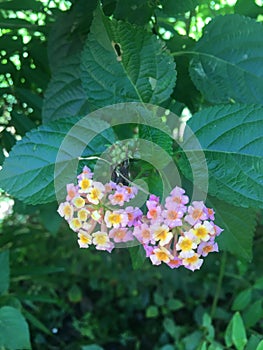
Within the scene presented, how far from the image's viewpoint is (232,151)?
578 millimetres

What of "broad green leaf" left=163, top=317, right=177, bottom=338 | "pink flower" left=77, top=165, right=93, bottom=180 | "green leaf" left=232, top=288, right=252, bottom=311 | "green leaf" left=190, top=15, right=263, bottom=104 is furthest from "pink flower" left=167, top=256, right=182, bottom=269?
"broad green leaf" left=163, top=317, right=177, bottom=338

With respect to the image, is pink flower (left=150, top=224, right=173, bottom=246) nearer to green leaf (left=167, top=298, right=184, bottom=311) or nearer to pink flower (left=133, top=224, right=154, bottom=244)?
pink flower (left=133, top=224, right=154, bottom=244)

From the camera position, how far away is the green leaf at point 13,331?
841mm

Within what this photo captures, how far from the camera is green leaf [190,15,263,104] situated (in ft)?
2.33

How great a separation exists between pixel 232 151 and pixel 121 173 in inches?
4.7

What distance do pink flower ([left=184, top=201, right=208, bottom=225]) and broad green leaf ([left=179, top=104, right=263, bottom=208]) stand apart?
2.2 inches

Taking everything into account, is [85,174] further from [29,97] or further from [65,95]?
[29,97]

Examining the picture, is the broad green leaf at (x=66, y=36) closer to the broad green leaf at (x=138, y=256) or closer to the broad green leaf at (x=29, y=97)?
the broad green leaf at (x=29, y=97)

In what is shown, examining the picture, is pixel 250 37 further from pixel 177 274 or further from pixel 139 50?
pixel 177 274

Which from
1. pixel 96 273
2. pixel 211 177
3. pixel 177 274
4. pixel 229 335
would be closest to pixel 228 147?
pixel 211 177

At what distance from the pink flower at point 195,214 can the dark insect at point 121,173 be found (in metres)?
0.08

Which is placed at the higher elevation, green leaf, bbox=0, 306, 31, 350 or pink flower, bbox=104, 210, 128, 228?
pink flower, bbox=104, 210, 128, 228

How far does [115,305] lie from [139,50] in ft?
3.70

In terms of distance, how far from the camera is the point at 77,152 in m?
0.58
